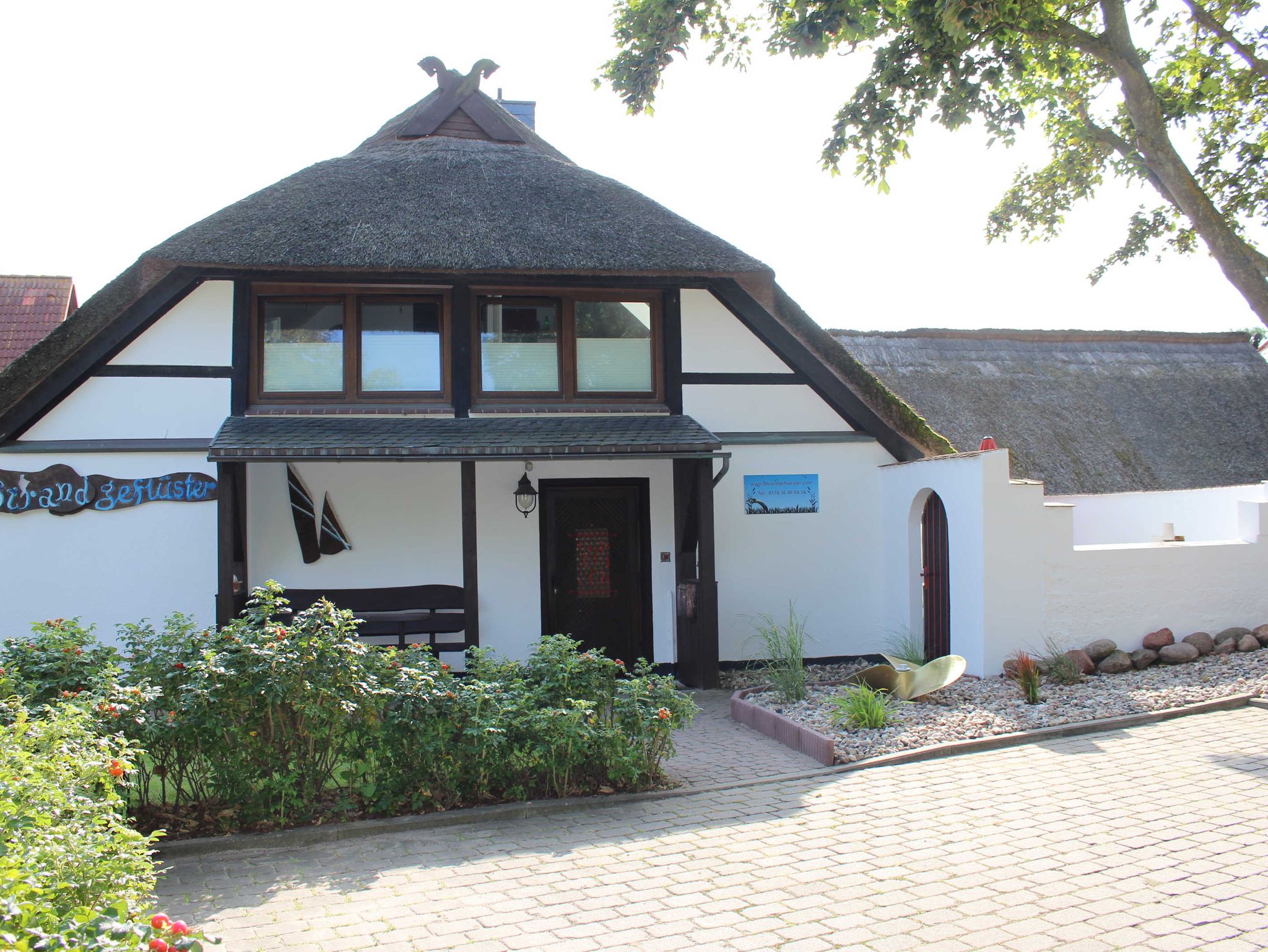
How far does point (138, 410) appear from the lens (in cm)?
991

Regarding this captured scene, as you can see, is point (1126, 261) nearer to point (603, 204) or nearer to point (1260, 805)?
point (603, 204)

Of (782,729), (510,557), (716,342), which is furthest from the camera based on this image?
(716,342)

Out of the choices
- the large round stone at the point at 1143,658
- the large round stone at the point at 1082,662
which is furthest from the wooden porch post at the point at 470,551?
the large round stone at the point at 1143,658

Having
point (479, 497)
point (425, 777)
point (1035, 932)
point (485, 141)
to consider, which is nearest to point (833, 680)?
point (479, 497)

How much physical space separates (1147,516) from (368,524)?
41.9 ft

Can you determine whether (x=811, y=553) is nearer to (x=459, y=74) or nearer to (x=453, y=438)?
(x=453, y=438)

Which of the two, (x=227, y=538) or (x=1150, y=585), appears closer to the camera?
(x=227, y=538)

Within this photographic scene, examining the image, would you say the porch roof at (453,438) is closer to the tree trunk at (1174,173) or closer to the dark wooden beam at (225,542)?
the dark wooden beam at (225,542)

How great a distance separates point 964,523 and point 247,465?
721cm

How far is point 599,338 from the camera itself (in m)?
10.9

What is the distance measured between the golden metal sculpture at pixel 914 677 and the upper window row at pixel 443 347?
4.00 meters

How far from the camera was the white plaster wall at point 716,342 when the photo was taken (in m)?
11.0

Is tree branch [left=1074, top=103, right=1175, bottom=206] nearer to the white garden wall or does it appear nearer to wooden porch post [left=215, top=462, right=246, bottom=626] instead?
the white garden wall

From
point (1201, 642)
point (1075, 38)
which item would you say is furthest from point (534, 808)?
point (1075, 38)
